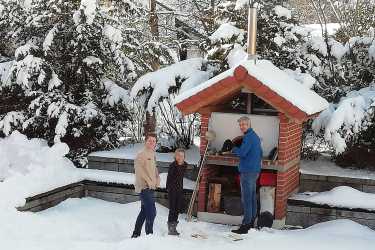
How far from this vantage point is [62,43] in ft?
39.4

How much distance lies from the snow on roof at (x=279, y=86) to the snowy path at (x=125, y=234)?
182 cm

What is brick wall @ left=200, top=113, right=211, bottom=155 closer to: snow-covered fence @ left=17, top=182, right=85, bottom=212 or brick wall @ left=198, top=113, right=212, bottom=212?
brick wall @ left=198, top=113, right=212, bottom=212

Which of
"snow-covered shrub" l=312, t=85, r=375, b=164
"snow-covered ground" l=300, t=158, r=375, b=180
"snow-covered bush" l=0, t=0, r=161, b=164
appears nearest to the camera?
"snow-covered ground" l=300, t=158, r=375, b=180

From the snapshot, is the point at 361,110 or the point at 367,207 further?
the point at 361,110

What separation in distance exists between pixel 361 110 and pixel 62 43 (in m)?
6.45

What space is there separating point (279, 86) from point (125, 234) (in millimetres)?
3170

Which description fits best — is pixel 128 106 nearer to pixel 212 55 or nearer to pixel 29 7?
pixel 212 55

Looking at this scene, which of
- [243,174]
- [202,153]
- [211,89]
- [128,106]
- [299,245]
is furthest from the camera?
[128,106]

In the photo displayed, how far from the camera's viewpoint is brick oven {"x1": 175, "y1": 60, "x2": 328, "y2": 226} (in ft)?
26.6

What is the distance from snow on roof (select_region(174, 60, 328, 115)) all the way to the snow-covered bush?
11.8 ft

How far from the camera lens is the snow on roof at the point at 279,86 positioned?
805 centimetres

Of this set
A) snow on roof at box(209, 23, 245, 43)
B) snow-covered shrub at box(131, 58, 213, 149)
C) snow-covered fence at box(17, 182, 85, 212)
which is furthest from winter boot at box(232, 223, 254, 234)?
snow on roof at box(209, 23, 245, 43)

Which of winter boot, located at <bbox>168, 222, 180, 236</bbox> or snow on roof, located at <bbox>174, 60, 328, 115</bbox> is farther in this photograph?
snow on roof, located at <bbox>174, 60, 328, 115</bbox>

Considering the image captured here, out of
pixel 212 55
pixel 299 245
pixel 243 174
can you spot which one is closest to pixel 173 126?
pixel 212 55
